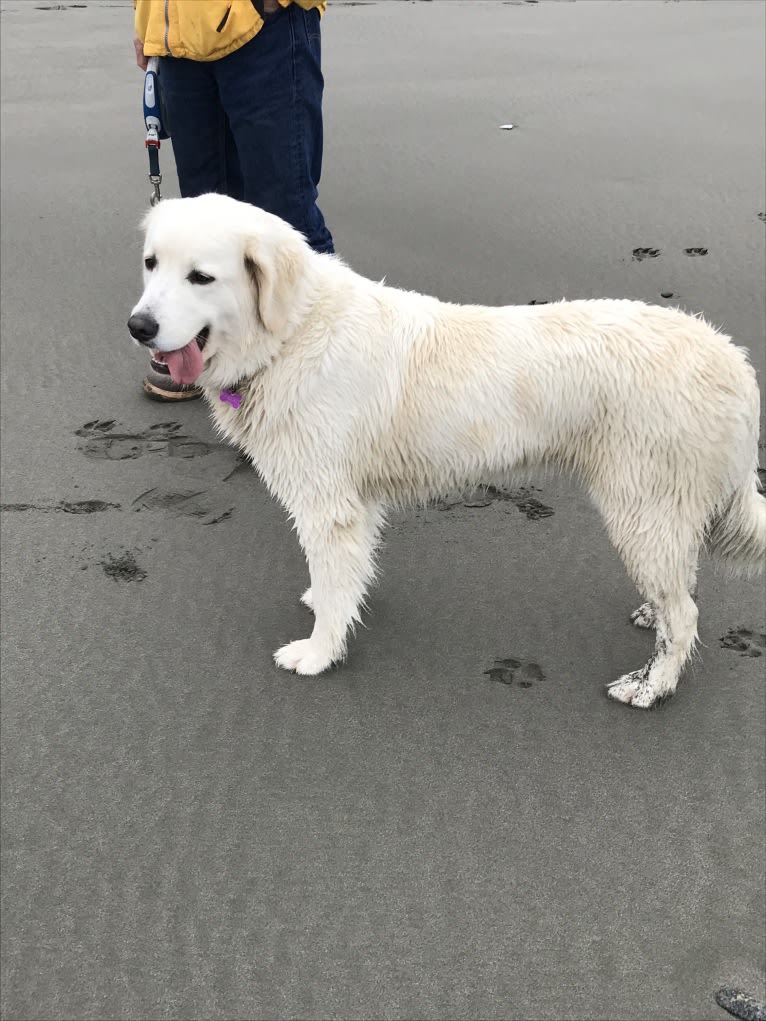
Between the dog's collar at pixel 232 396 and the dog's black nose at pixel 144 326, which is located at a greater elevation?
the dog's black nose at pixel 144 326

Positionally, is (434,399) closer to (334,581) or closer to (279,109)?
(334,581)

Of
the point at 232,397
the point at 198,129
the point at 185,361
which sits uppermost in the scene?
the point at 198,129

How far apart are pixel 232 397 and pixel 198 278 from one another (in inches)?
16.0

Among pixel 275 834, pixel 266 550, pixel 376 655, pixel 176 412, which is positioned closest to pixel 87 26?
pixel 176 412

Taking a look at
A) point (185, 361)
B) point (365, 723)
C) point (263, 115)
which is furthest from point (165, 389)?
point (365, 723)

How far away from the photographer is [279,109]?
3.73 m

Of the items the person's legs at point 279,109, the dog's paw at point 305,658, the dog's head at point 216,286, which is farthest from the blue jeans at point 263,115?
the dog's paw at point 305,658

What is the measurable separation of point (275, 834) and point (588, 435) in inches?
54.0

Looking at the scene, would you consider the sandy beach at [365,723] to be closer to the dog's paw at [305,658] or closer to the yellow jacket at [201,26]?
the dog's paw at [305,658]

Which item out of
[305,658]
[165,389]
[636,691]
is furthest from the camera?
[165,389]

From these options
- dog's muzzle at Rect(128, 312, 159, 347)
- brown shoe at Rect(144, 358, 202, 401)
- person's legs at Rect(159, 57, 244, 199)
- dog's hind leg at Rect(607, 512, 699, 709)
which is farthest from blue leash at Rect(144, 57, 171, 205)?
dog's hind leg at Rect(607, 512, 699, 709)

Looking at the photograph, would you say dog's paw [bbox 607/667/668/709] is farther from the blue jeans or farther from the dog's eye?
the blue jeans

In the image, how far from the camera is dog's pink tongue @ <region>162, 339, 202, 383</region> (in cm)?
271

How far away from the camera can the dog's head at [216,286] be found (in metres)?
2.55
